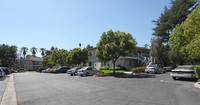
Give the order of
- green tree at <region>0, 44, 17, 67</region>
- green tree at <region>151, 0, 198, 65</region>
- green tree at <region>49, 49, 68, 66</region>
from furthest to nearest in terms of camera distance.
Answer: green tree at <region>0, 44, 17, 67</region>, green tree at <region>49, 49, 68, 66</region>, green tree at <region>151, 0, 198, 65</region>

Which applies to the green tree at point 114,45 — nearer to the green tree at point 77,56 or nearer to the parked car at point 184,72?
the parked car at point 184,72

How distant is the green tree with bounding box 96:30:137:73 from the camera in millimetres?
19562

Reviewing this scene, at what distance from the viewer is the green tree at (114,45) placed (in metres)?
19.6

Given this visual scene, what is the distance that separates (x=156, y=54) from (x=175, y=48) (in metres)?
14.8

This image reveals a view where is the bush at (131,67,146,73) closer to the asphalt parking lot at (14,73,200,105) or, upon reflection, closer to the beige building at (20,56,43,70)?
the asphalt parking lot at (14,73,200,105)

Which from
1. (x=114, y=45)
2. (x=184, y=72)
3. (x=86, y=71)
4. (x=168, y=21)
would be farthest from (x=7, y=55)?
(x=184, y=72)

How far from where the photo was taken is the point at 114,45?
1931 cm

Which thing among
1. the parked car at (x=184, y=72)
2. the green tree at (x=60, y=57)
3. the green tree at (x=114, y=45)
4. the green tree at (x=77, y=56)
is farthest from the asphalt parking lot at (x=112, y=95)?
the green tree at (x=60, y=57)

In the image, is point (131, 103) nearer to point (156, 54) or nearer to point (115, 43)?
point (115, 43)

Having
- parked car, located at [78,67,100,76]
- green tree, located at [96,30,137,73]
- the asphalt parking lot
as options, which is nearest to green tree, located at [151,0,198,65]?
green tree, located at [96,30,137,73]

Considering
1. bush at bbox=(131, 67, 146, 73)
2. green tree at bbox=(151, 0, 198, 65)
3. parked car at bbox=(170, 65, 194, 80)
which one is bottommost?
bush at bbox=(131, 67, 146, 73)

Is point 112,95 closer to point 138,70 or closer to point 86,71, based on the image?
point 86,71

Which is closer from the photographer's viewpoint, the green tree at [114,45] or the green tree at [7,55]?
the green tree at [114,45]

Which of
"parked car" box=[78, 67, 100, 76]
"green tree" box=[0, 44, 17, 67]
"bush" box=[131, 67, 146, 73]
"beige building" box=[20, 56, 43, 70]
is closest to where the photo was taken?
"parked car" box=[78, 67, 100, 76]
